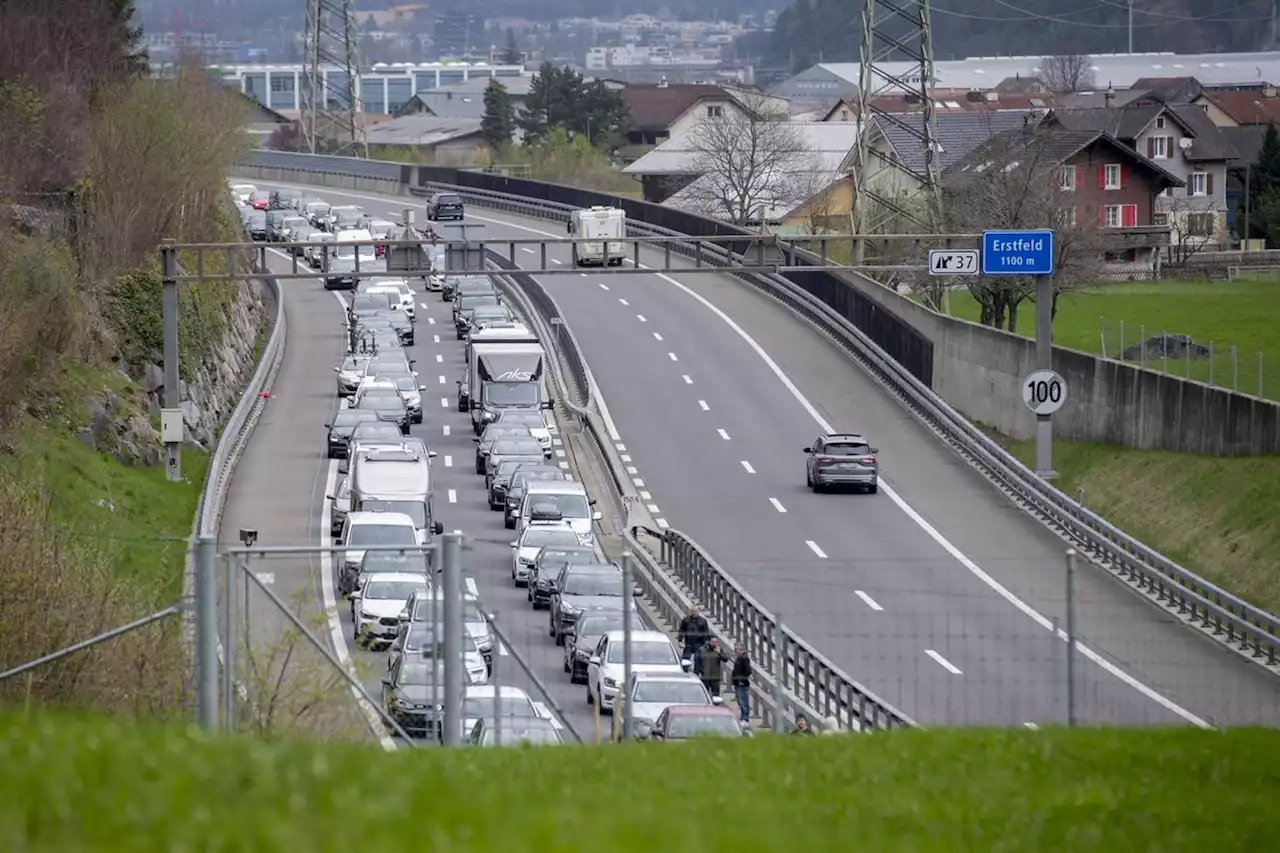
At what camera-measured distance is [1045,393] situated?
4462 centimetres

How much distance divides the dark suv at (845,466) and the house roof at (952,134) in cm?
4828

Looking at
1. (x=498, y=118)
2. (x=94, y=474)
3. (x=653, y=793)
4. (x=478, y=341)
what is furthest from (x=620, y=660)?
(x=498, y=118)

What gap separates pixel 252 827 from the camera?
8523 mm

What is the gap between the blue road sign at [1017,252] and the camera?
46906mm

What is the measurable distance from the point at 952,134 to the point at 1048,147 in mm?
17176

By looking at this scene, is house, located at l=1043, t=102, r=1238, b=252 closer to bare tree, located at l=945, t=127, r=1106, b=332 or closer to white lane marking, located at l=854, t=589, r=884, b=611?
bare tree, located at l=945, t=127, r=1106, b=332

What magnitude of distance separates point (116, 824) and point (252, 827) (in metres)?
0.61

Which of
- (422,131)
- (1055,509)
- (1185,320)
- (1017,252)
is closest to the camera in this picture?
(1055,509)

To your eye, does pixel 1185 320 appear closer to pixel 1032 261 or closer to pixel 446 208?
pixel 1032 261

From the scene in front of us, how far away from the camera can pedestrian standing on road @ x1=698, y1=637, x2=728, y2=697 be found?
23.4 m

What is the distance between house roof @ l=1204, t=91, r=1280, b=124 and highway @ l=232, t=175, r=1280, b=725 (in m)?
84.6

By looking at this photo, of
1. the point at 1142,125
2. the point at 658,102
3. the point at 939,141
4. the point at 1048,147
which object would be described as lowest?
the point at 1048,147

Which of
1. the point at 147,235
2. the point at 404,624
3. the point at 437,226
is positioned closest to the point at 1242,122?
the point at 437,226

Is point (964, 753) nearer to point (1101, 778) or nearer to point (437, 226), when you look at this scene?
point (1101, 778)
